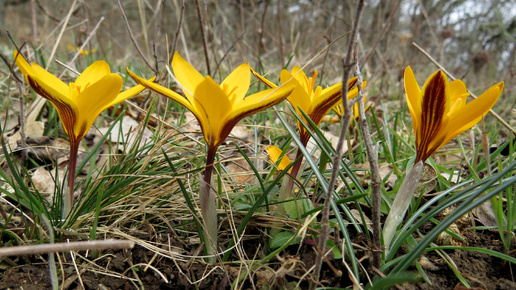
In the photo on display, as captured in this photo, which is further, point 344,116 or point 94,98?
point 94,98

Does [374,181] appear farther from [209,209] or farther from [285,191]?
[209,209]

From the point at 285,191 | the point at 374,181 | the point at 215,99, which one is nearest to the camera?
the point at 215,99

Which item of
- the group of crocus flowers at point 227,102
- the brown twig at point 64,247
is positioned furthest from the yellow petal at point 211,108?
the brown twig at point 64,247

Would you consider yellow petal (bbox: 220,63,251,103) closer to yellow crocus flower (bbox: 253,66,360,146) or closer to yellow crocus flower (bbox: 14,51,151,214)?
yellow crocus flower (bbox: 253,66,360,146)

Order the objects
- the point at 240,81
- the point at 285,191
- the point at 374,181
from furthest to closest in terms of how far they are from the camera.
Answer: the point at 285,191, the point at 240,81, the point at 374,181

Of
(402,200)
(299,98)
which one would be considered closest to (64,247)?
(299,98)
